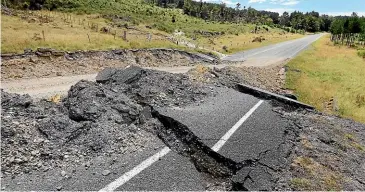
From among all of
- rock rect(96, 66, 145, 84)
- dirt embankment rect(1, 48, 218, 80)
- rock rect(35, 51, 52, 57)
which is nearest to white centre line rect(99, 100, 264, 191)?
rock rect(96, 66, 145, 84)

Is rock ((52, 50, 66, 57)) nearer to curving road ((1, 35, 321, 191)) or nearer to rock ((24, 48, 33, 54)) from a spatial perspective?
rock ((24, 48, 33, 54))

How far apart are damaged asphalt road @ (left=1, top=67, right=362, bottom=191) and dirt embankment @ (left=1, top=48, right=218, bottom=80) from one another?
8.78 meters

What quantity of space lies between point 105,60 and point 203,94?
12.0m

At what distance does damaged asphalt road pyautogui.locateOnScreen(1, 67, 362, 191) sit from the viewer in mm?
6410

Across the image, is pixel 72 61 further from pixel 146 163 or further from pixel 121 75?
pixel 146 163

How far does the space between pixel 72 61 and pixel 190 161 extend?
49.2ft

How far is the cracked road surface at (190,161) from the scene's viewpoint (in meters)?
6.18

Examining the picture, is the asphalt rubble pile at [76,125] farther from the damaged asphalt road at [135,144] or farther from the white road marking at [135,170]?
the white road marking at [135,170]

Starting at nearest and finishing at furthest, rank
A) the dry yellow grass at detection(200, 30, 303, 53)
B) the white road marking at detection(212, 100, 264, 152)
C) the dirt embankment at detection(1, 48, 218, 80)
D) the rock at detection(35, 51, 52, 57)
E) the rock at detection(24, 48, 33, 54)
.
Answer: the white road marking at detection(212, 100, 264, 152) < the dirt embankment at detection(1, 48, 218, 80) < the rock at detection(24, 48, 33, 54) < the rock at detection(35, 51, 52, 57) < the dry yellow grass at detection(200, 30, 303, 53)

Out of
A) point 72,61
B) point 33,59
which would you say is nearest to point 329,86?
point 72,61

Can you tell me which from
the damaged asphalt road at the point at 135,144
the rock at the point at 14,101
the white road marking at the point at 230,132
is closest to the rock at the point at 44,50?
the damaged asphalt road at the point at 135,144

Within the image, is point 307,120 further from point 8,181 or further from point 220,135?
point 8,181

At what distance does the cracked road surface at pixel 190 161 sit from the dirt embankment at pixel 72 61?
1066 cm

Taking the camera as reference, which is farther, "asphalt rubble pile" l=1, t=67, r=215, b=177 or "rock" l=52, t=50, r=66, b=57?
"rock" l=52, t=50, r=66, b=57
